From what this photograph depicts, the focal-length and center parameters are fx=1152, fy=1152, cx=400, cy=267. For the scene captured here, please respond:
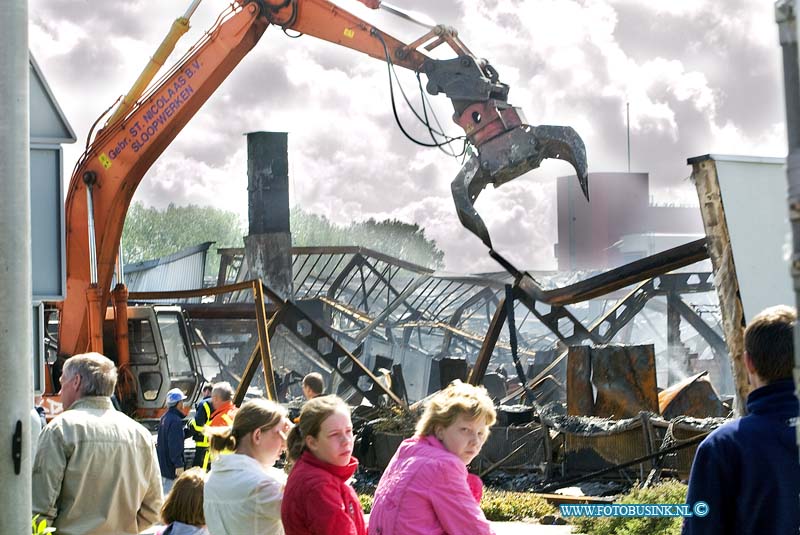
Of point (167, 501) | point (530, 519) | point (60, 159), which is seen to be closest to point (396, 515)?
point (167, 501)

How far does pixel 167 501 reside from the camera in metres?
5.02

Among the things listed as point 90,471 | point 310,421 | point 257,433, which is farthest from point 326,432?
point 90,471

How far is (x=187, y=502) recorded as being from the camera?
194 inches

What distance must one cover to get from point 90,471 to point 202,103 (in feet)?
40.2

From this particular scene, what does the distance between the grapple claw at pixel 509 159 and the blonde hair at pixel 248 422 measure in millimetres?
10515

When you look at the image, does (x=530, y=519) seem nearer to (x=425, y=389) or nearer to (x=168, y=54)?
(x=168, y=54)

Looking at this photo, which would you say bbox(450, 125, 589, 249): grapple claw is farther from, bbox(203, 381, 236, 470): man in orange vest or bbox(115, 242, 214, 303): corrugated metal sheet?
bbox(115, 242, 214, 303): corrugated metal sheet

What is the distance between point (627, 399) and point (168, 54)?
26.0ft

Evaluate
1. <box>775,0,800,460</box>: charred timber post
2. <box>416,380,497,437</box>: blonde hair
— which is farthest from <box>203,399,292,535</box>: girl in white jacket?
<box>775,0,800,460</box>: charred timber post

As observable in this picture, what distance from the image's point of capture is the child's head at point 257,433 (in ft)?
15.8

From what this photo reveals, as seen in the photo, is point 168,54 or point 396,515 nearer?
point 396,515

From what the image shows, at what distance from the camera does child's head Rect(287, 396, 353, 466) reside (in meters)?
4.49

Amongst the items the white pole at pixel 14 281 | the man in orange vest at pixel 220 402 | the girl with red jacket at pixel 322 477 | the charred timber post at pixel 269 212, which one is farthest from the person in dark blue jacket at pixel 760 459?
the charred timber post at pixel 269 212

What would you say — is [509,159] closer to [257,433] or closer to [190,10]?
[190,10]
